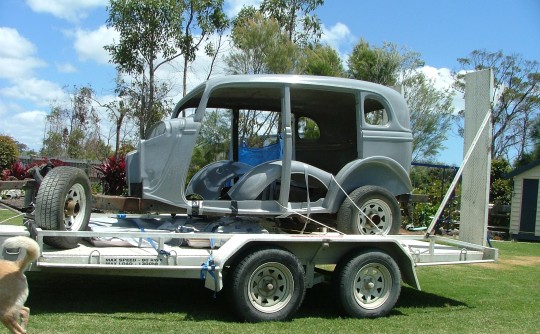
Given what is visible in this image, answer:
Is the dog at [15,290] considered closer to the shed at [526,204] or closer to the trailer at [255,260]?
the trailer at [255,260]

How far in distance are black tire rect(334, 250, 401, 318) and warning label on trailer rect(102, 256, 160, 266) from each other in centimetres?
198

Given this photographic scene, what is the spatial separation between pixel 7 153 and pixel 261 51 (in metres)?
10.4

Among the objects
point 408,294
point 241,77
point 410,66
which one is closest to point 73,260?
point 241,77

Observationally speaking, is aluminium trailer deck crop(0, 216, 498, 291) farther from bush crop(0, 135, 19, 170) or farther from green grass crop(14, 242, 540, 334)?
bush crop(0, 135, 19, 170)

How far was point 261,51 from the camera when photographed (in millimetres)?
19156

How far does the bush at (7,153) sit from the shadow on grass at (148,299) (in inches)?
617

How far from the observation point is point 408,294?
8.23 meters

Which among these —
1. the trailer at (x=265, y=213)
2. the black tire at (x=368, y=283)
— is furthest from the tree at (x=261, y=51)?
the black tire at (x=368, y=283)

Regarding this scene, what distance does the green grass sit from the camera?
579 centimetres

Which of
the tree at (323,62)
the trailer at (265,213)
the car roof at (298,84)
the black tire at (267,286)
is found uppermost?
the tree at (323,62)

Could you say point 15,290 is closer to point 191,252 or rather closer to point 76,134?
point 191,252

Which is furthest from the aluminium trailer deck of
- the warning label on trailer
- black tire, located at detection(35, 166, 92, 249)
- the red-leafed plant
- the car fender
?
the red-leafed plant

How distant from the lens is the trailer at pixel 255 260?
5.75 m

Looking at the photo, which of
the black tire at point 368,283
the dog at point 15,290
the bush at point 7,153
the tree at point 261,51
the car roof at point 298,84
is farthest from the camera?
the bush at point 7,153
